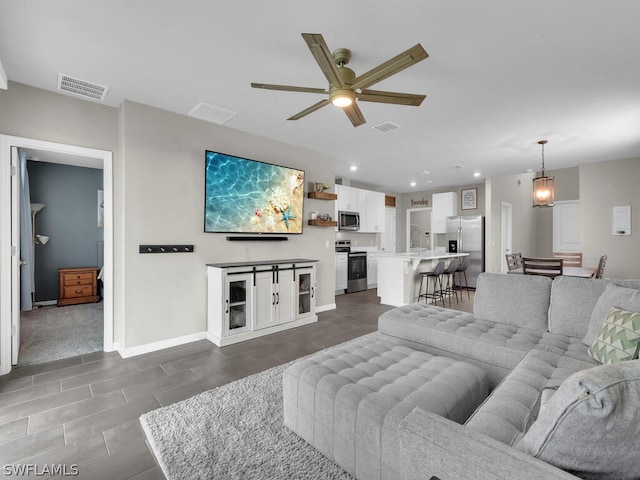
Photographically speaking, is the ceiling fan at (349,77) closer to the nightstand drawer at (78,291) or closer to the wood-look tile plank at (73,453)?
the wood-look tile plank at (73,453)

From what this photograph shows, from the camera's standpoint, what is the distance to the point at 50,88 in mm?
2990

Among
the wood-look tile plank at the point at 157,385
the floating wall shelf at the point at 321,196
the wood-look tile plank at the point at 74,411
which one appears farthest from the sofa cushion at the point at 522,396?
the floating wall shelf at the point at 321,196

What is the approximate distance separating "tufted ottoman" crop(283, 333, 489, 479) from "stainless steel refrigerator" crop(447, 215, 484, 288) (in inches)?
247

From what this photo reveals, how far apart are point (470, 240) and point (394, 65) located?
6815 mm

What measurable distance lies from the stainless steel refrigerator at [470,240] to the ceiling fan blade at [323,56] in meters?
6.68

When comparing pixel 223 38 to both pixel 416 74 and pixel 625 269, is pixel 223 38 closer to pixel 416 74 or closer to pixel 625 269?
pixel 416 74

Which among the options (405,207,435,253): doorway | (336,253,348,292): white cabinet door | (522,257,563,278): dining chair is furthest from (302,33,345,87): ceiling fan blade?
(405,207,435,253): doorway

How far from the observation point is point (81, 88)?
2980 millimetres

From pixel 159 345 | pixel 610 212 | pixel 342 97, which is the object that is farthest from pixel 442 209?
pixel 159 345

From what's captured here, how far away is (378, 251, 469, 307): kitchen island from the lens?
18.1 feet

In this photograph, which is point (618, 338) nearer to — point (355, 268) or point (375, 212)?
point (355, 268)

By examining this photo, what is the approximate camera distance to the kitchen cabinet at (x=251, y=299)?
362 cm

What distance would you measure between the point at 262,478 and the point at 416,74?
3092 mm

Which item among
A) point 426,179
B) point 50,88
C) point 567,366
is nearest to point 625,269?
point 426,179
